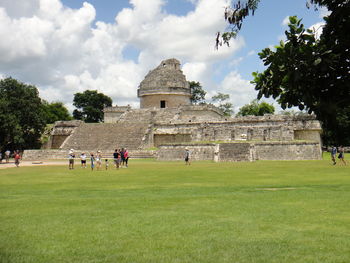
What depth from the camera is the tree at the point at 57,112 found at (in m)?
62.6

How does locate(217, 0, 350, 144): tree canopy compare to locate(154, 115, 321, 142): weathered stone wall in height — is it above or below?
below

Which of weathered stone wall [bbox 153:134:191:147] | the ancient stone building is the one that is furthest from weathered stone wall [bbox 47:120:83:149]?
weathered stone wall [bbox 153:134:191:147]

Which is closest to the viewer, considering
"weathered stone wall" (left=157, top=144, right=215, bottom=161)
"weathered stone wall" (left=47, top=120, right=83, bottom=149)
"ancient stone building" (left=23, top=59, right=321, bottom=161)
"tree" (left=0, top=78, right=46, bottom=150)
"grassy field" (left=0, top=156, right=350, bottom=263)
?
"grassy field" (left=0, top=156, right=350, bottom=263)

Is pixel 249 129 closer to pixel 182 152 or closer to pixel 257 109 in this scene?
pixel 182 152

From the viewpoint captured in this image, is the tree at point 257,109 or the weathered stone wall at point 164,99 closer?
the weathered stone wall at point 164,99

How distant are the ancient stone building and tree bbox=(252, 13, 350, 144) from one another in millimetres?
22027

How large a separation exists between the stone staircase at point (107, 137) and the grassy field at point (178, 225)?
22.9 m

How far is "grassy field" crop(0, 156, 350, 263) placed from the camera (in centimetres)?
509

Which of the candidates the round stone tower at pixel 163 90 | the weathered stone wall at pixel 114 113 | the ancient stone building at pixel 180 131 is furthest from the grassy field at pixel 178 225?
the weathered stone wall at pixel 114 113

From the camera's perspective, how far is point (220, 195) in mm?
9602

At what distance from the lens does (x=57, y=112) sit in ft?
214

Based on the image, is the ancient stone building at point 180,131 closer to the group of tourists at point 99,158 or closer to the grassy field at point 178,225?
the group of tourists at point 99,158

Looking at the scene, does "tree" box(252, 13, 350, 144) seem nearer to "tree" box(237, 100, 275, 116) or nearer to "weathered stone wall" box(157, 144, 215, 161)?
"weathered stone wall" box(157, 144, 215, 161)

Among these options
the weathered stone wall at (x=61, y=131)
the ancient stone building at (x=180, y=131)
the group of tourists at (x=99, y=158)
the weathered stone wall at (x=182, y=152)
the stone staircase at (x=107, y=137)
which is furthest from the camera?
the weathered stone wall at (x=61, y=131)
